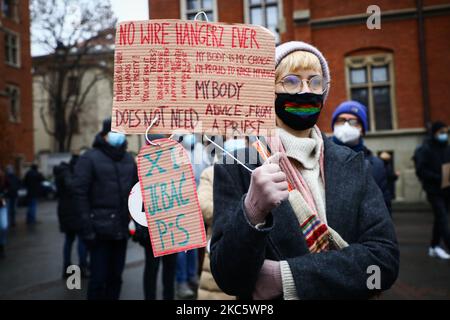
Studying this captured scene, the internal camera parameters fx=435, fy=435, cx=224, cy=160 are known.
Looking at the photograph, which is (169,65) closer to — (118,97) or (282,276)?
(118,97)

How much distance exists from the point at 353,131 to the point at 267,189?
7.31ft

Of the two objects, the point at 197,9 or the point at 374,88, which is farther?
the point at 374,88

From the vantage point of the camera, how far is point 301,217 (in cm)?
147

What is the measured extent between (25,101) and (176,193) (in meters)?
26.5

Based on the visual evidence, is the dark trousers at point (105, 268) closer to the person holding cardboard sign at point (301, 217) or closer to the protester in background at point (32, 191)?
the person holding cardboard sign at point (301, 217)

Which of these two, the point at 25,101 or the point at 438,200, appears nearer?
the point at 438,200

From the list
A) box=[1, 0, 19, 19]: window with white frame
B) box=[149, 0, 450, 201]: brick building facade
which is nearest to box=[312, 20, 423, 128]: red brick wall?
box=[149, 0, 450, 201]: brick building facade

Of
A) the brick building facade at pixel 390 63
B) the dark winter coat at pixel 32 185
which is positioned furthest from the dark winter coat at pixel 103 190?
the dark winter coat at pixel 32 185

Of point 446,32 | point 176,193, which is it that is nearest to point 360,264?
point 176,193

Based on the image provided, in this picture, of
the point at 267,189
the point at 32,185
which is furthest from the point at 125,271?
the point at 32,185

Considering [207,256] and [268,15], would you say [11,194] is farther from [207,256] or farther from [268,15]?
[207,256]

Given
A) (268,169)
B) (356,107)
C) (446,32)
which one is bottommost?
(268,169)

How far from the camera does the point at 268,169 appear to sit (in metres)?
1.22
